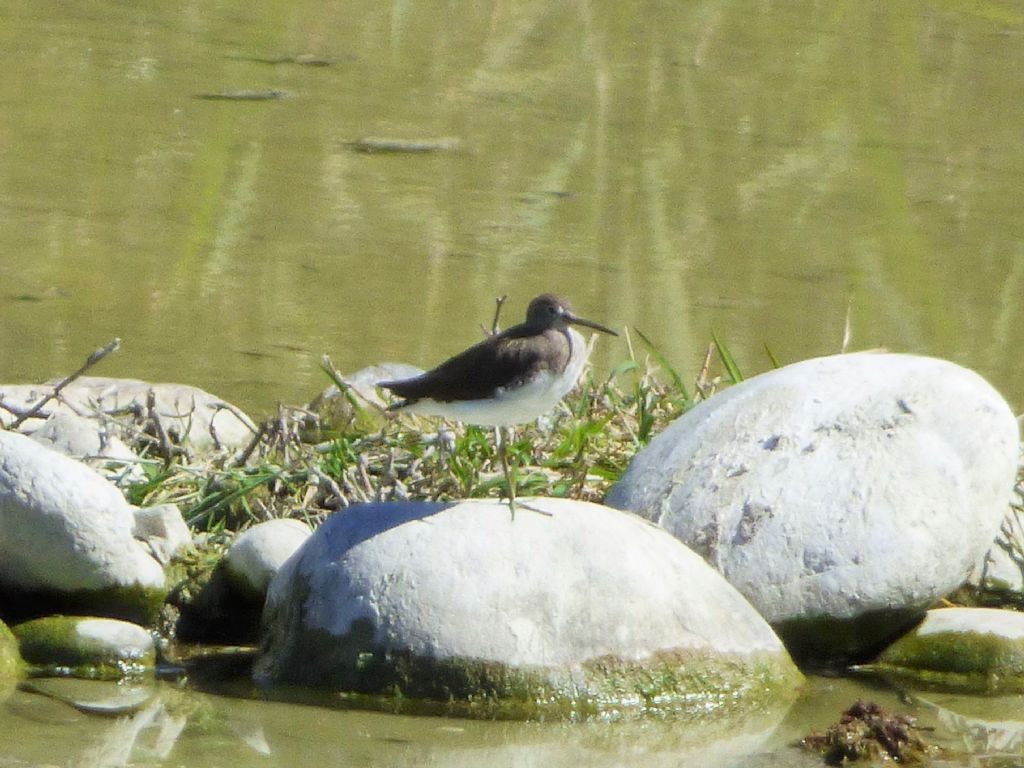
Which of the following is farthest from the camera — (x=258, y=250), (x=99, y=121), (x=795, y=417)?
(x=99, y=121)

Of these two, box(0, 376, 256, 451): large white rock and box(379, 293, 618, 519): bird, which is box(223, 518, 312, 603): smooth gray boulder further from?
box(0, 376, 256, 451): large white rock

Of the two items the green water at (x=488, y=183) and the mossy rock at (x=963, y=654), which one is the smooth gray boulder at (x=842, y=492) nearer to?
the mossy rock at (x=963, y=654)

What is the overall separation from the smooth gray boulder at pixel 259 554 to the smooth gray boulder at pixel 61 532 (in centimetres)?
36

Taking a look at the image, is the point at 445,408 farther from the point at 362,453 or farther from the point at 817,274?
the point at 817,274

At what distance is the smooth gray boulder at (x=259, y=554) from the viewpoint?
19.5ft

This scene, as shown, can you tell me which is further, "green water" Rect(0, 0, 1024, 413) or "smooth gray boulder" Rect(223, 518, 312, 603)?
"green water" Rect(0, 0, 1024, 413)

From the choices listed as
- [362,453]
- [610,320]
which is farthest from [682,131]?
[362,453]

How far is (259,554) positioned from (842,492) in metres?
1.94

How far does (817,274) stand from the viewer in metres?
10.1

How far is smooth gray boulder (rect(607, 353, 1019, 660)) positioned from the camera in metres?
5.84

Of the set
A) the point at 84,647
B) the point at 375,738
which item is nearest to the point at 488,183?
the point at 84,647

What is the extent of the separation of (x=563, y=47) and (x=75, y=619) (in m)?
9.40

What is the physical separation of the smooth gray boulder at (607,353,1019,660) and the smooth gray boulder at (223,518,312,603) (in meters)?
1.13

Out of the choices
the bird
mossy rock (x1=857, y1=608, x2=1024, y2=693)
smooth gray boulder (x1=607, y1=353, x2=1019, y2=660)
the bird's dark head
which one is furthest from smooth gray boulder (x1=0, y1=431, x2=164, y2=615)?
mossy rock (x1=857, y1=608, x2=1024, y2=693)
